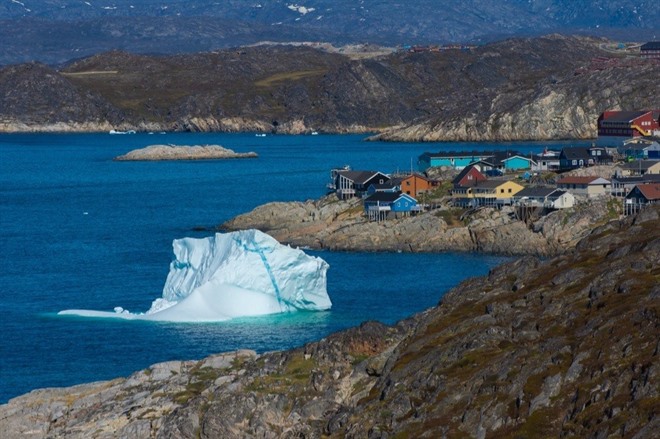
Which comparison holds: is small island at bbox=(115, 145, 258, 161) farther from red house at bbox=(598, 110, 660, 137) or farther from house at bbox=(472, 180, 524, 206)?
house at bbox=(472, 180, 524, 206)

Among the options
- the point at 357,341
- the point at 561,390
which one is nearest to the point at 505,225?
the point at 357,341

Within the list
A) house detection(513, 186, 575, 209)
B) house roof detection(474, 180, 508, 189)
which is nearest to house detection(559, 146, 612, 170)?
house roof detection(474, 180, 508, 189)

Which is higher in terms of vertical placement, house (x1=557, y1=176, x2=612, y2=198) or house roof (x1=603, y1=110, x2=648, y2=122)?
house (x1=557, y1=176, x2=612, y2=198)

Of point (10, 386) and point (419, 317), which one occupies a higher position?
point (419, 317)

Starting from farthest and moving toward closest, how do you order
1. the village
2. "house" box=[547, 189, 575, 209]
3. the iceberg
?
the village < "house" box=[547, 189, 575, 209] < the iceberg

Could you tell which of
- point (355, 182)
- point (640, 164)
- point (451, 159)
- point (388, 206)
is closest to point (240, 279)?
point (388, 206)

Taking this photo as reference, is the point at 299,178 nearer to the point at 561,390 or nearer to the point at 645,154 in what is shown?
the point at 645,154
